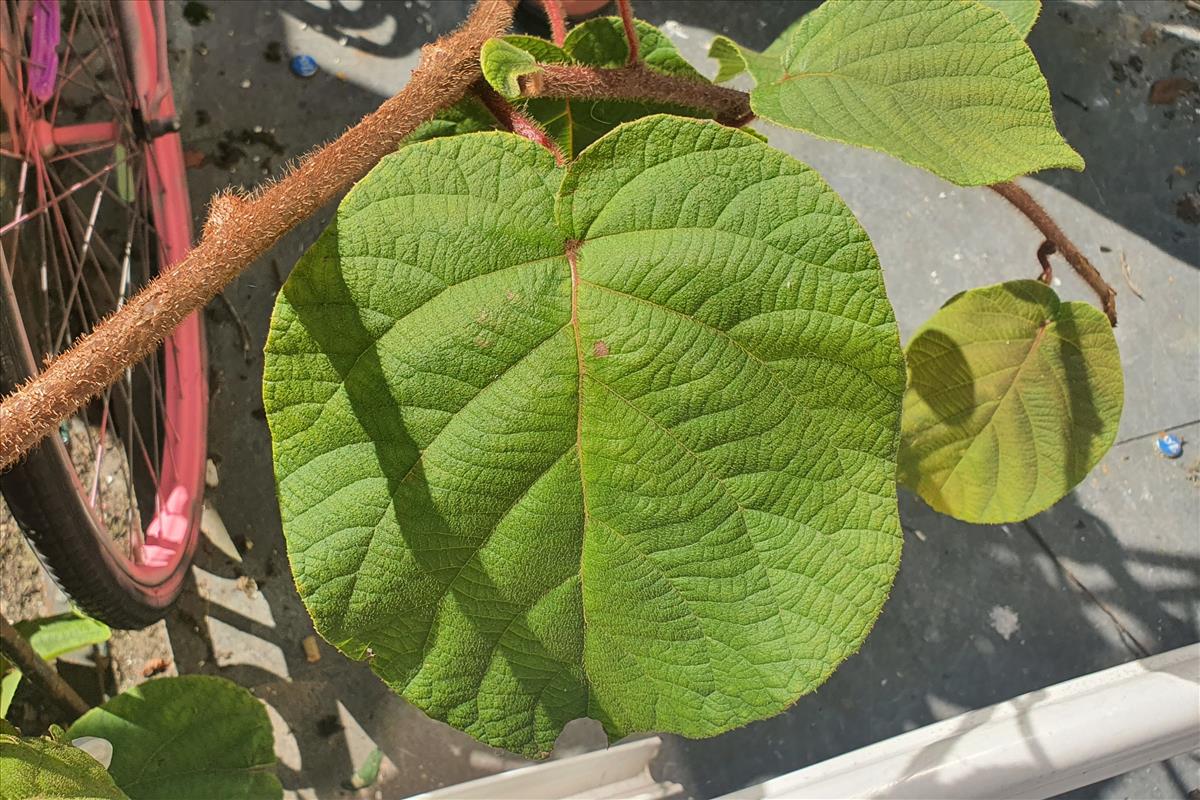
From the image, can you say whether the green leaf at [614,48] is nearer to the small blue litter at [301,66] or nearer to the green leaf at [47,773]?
the green leaf at [47,773]

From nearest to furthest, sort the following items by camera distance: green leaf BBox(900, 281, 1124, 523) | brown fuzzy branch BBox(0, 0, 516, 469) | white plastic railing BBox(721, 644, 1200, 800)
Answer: brown fuzzy branch BBox(0, 0, 516, 469), green leaf BBox(900, 281, 1124, 523), white plastic railing BBox(721, 644, 1200, 800)

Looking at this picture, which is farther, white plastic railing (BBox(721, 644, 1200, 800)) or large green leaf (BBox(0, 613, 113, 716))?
large green leaf (BBox(0, 613, 113, 716))

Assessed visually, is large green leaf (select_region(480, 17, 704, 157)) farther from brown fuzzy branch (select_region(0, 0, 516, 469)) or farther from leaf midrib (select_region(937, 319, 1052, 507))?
leaf midrib (select_region(937, 319, 1052, 507))

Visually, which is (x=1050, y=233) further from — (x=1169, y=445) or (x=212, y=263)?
(x=1169, y=445)

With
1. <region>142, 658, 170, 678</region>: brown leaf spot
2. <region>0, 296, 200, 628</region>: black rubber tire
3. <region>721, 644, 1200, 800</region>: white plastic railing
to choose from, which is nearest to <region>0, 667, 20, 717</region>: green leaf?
<region>0, 296, 200, 628</region>: black rubber tire

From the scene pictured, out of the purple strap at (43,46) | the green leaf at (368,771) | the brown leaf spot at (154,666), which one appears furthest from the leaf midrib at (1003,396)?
the purple strap at (43,46)

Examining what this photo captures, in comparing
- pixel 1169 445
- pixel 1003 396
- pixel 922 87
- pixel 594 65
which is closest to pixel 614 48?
pixel 594 65

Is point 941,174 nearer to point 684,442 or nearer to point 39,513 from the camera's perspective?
point 684,442
